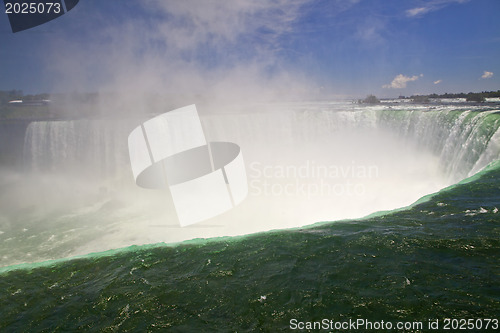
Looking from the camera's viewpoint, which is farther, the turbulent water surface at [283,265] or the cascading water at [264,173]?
the cascading water at [264,173]

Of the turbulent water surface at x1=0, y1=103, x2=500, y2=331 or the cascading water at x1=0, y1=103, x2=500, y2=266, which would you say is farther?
the cascading water at x1=0, y1=103, x2=500, y2=266

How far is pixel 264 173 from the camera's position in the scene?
1612 centimetres

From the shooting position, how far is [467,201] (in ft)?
15.4

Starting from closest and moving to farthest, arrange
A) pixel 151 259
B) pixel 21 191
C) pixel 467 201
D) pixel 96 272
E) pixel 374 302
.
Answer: pixel 374 302
pixel 96 272
pixel 151 259
pixel 467 201
pixel 21 191

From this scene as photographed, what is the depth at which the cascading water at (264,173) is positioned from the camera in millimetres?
10172

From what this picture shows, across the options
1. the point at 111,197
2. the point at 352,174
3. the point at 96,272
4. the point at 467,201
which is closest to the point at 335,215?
the point at 352,174

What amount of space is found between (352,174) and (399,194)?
394 cm

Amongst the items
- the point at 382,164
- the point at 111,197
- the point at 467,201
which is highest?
the point at 467,201

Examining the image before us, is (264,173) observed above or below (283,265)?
below

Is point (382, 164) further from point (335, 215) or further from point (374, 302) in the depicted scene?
point (374, 302)

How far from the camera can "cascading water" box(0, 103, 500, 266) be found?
400 inches

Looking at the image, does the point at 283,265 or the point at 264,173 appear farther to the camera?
the point at 264,173

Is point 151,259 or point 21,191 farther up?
point 151,259

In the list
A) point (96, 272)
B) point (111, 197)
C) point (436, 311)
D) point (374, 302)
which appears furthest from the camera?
point (111, 197)
